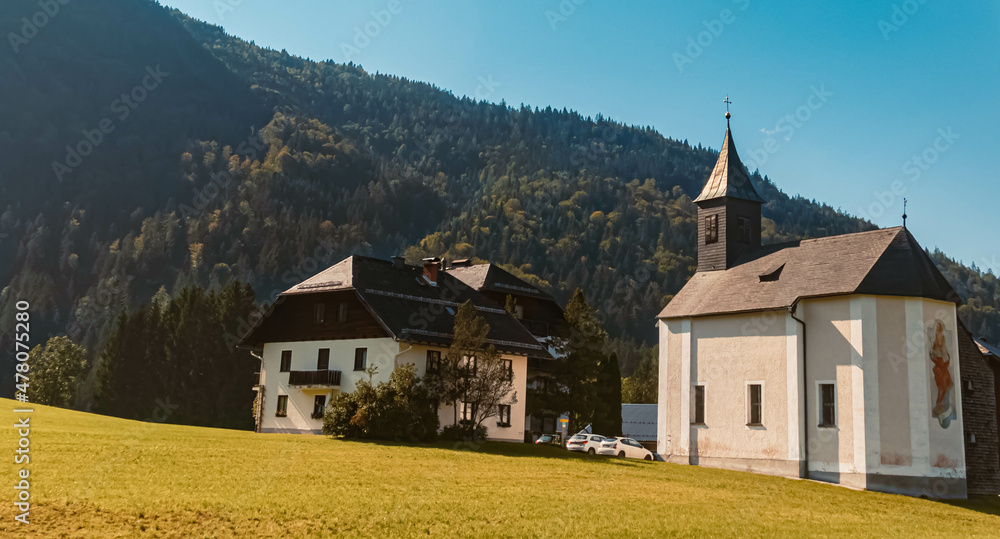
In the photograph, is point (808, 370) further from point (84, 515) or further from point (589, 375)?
point (84, 515)

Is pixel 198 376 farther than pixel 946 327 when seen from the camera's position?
Yes

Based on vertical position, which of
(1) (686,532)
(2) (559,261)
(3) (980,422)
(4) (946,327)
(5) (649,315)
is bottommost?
(1) (686,532)

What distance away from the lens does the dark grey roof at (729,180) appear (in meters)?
44.8

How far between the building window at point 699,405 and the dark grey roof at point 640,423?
40.5 meters

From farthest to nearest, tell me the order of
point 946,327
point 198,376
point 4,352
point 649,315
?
point 649,315, point 4,352, point 198,376, point 946,327

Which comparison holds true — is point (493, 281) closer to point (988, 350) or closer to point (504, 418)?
point (504, 418)

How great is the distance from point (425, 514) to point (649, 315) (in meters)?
142

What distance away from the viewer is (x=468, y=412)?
4284 cm

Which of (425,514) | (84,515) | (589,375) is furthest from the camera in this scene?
(589,375)

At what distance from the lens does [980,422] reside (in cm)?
3797

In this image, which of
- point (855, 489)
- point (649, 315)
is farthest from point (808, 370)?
point (649, 315)

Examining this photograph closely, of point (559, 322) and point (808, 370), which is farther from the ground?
point (559, 322)

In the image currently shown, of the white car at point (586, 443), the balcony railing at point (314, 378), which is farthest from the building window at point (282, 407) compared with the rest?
the white car at point (586, 443)

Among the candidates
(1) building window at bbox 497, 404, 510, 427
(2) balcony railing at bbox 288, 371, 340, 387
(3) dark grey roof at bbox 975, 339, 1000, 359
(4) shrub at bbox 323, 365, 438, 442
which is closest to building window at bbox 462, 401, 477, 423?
(4) shrub at bbox 323, 365, 438, 442
